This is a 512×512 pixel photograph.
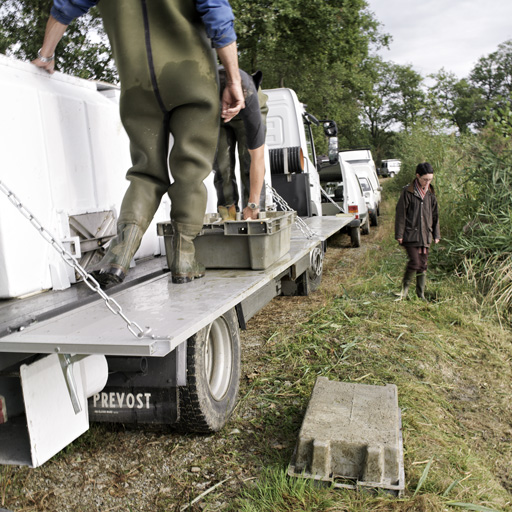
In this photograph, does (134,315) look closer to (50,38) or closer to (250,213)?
(250,213)

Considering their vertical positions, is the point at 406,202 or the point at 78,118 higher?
the point at 78,118

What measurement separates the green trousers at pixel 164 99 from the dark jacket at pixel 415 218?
3.84 m

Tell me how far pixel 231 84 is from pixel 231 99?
0.10 meters

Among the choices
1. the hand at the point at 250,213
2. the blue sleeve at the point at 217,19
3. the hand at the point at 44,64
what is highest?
A: the blue sleeve at the point at 217,19

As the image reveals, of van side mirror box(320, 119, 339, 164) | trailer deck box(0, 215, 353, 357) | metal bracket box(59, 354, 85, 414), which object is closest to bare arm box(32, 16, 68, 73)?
trailer deck box(0, 215, 353, 357)

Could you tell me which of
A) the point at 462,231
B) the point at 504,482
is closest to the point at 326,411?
the point at 504,482

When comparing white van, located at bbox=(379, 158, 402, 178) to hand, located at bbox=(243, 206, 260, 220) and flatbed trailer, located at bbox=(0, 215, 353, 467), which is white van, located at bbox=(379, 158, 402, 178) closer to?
hand, located at bbox=(243, 206, 260, 220)

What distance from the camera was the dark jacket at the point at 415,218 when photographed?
636 centimetres

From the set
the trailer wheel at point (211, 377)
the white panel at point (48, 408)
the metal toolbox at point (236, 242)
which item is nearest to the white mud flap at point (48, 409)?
the white panel at point (48, 408)

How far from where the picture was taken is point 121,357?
8.64 feet

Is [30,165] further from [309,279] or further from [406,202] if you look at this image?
[406,202]

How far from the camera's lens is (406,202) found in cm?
644

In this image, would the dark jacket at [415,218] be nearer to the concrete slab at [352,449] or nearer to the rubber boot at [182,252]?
the concrete slab at [352,449]

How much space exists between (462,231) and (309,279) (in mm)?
2249
